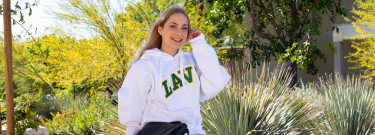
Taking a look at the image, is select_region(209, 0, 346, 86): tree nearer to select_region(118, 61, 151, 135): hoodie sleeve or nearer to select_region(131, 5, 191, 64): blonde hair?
select_region(131, 5, 191, 64): blonde hair

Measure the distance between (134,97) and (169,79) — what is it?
0.25 m

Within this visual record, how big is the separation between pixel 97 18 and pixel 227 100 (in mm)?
3576

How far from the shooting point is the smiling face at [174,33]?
5.93 ft

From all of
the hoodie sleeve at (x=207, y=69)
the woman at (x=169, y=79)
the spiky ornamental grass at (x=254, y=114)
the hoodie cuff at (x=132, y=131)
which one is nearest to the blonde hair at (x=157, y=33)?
the woman at (x=169, y=79)

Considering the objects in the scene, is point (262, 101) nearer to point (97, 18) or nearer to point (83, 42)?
point (97, 18)

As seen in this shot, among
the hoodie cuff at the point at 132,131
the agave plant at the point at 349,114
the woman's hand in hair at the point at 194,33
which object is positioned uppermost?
the woman's hand in hair at the point at 194,33

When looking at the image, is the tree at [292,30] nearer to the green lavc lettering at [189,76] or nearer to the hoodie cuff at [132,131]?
the green lavc lettering at [189,76]

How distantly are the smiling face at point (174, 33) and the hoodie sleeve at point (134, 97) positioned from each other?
275 millimetres

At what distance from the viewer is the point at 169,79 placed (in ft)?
5.59

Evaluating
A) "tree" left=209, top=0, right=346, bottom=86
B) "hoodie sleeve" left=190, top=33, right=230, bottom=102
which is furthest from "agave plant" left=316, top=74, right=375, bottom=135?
"tree" left=209, top=0, right=346, bottom=86

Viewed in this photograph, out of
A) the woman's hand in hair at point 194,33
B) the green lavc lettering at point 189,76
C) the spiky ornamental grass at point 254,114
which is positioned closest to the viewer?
the green lavc lettering at point 189,76

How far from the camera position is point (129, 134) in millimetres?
1602

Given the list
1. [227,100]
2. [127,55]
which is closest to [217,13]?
[127,55]

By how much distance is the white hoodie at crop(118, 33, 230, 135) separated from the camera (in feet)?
5.12
